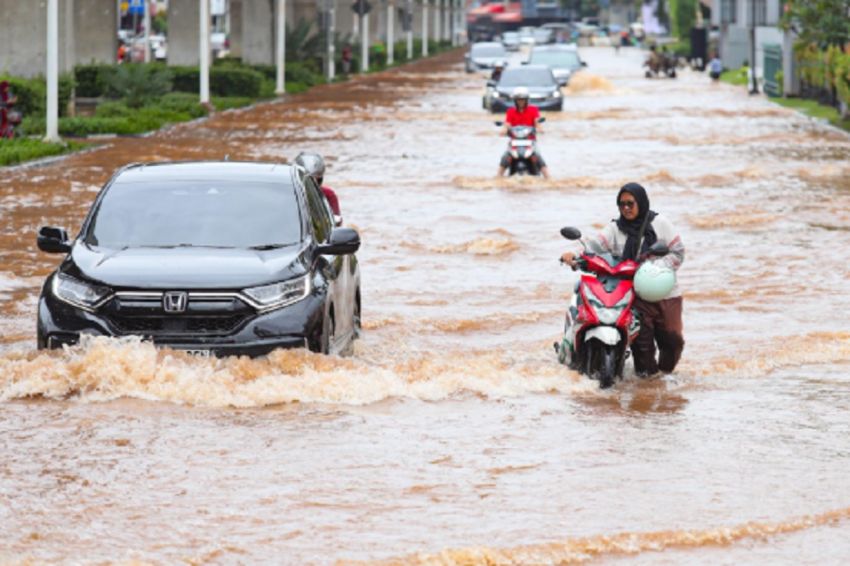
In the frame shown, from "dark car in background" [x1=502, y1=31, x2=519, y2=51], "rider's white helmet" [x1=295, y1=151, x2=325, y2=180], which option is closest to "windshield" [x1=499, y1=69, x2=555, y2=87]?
"rider's white helmet" [x1=295, y1=151, x2=325, y2=180]

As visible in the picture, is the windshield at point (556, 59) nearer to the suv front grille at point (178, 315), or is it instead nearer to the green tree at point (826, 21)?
the green tree at point (826, 21)

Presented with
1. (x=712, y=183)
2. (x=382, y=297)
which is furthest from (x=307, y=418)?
(x=712, y=183)

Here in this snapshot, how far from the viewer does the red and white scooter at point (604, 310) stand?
13.4 meters

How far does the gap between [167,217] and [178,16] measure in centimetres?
5465

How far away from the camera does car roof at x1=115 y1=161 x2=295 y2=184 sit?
14344 millimetres

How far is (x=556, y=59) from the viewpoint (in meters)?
75.2

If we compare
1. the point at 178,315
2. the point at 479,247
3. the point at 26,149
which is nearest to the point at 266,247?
the point at 178,315

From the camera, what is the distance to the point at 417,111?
2197 inches

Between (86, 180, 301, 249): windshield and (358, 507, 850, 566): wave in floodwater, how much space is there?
16.0 feet

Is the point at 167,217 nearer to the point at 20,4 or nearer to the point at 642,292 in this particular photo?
the point at 642,292

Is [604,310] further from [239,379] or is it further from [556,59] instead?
[556,59]

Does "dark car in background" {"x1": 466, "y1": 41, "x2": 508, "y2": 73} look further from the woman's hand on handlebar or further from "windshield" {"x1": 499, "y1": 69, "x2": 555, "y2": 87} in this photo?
the woman's hand on handlebar

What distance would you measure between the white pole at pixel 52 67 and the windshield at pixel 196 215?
21825mm

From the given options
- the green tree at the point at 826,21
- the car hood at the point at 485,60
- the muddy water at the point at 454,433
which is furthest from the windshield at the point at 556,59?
the muddy water at the point at 454,433
